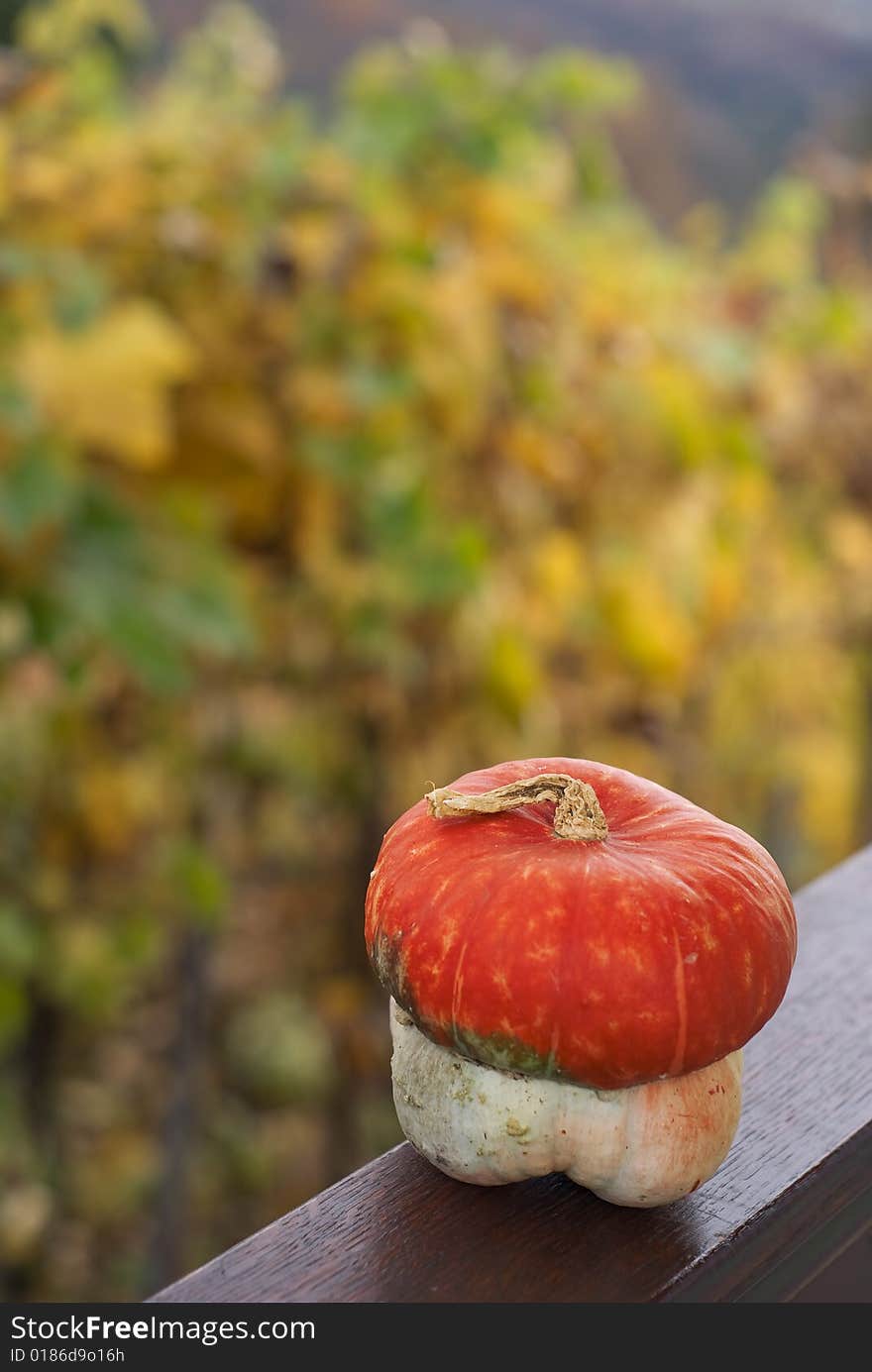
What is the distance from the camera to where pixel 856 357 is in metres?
2.33

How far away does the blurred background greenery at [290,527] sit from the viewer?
3.85 feet

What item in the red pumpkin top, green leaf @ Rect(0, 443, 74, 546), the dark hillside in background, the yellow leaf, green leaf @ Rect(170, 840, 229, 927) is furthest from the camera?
the dark hillside in background

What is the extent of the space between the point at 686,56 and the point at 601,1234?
14.3 ft

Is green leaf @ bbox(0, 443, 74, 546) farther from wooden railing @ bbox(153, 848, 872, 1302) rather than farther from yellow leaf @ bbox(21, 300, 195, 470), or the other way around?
wooden railing @ bbox(153, 848, 872, 1302)

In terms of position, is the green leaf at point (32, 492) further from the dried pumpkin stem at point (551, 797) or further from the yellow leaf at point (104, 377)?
the dried pumpkin stem at point (551, 797)

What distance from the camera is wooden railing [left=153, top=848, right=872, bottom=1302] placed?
425mm

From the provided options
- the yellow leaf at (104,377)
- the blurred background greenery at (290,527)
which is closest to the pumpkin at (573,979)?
the blurred background greenery at (290,527)

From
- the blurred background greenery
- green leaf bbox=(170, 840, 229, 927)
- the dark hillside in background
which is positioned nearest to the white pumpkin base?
the blurred background greenery

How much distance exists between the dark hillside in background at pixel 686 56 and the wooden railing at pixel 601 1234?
2.65m

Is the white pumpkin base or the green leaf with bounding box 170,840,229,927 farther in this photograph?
the green leaf with bounding box 170,840,229,927

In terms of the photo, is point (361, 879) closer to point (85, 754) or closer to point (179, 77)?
point (85, 754)

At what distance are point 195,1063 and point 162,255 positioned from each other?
1134mm

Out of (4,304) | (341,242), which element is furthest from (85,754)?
(341,242)

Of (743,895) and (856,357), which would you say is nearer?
(743,895)
